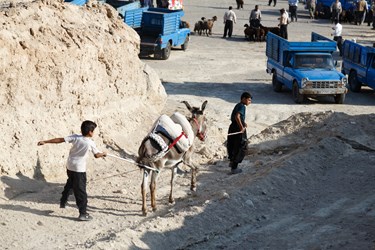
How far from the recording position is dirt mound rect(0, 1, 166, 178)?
14906mm

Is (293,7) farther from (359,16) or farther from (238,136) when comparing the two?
(238,136)

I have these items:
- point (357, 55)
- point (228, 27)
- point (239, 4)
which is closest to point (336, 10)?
point (239, 4)

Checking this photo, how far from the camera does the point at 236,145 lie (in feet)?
55.3

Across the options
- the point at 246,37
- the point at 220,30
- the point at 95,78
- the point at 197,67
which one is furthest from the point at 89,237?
the point at 220,30

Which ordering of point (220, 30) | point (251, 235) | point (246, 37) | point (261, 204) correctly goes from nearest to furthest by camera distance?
point (251, 235)
point (261, 204)
point (246, 37)
point (220, 30)

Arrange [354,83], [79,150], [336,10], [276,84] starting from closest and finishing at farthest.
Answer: [79,150]
[276,84]
[354,83]
[336,10]

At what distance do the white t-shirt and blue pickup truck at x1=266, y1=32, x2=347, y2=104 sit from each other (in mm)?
14681

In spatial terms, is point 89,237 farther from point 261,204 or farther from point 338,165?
point 338,165

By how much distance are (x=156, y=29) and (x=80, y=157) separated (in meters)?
21.4

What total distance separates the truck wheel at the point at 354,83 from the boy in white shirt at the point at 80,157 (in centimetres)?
1841

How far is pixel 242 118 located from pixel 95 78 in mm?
3242

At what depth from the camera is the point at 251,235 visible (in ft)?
44.4

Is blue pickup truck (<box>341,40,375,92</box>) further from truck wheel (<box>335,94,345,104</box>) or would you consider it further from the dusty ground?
the dusty ground

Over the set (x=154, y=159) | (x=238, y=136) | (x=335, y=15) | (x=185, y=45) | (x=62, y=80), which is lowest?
(x=185, y=45)
